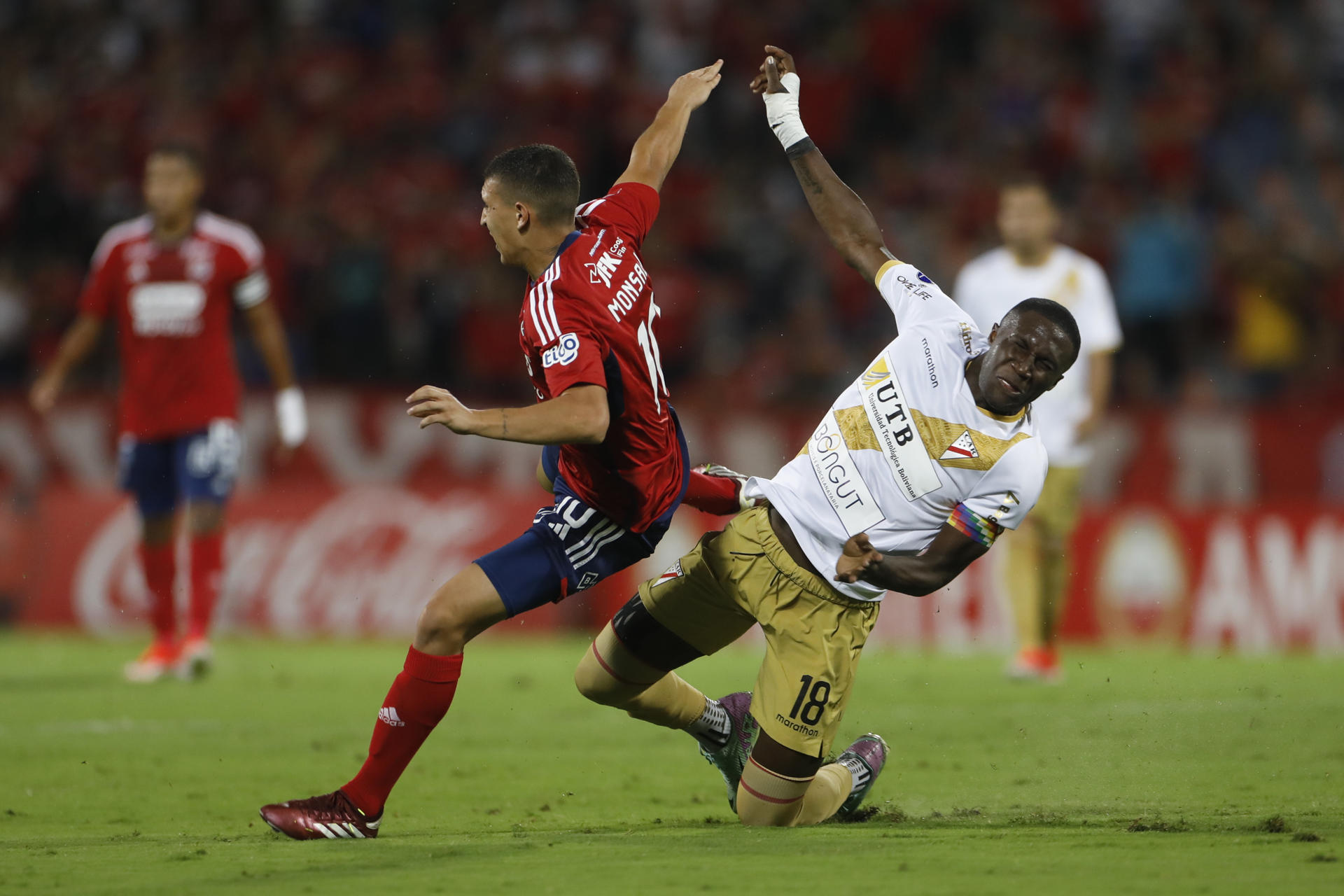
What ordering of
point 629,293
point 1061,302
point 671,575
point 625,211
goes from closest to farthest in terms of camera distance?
point 629,293 → point 625,211 → point 671,575 → point 1061,302

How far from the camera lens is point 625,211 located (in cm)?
601

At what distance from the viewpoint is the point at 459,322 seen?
49.8ft

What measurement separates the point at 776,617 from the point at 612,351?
3.59ft

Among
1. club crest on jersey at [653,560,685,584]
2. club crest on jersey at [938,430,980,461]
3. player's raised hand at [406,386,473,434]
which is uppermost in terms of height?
club crest on jersey at [938,430,980,461]

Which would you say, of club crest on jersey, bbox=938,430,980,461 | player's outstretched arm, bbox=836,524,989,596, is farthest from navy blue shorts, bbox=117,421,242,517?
club crest on jersey, bbox=938,430,980,461

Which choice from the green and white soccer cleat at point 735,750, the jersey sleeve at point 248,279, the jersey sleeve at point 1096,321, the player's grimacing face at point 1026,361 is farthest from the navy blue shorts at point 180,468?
the player's grimacing face at point 1026,361

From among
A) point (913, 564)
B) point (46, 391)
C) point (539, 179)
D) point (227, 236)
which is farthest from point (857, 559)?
point (46, 391)

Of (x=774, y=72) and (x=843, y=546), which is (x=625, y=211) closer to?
(x=774, y=72)

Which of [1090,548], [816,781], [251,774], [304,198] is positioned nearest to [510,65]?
[304,198]

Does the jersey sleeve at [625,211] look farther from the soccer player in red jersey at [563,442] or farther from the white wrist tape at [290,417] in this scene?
the white wrist tape at [290,417]

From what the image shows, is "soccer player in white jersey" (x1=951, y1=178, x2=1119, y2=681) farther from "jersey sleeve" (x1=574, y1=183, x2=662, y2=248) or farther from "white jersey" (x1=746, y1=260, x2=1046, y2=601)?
"jersey sleeve" (x1=574, y1=183, x2=662, y2=248)

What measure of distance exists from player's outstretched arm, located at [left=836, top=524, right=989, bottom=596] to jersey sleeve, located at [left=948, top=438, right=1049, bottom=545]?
44 mm

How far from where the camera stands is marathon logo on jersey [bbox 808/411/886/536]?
5.87 m

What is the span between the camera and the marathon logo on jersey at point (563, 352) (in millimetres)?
5332
